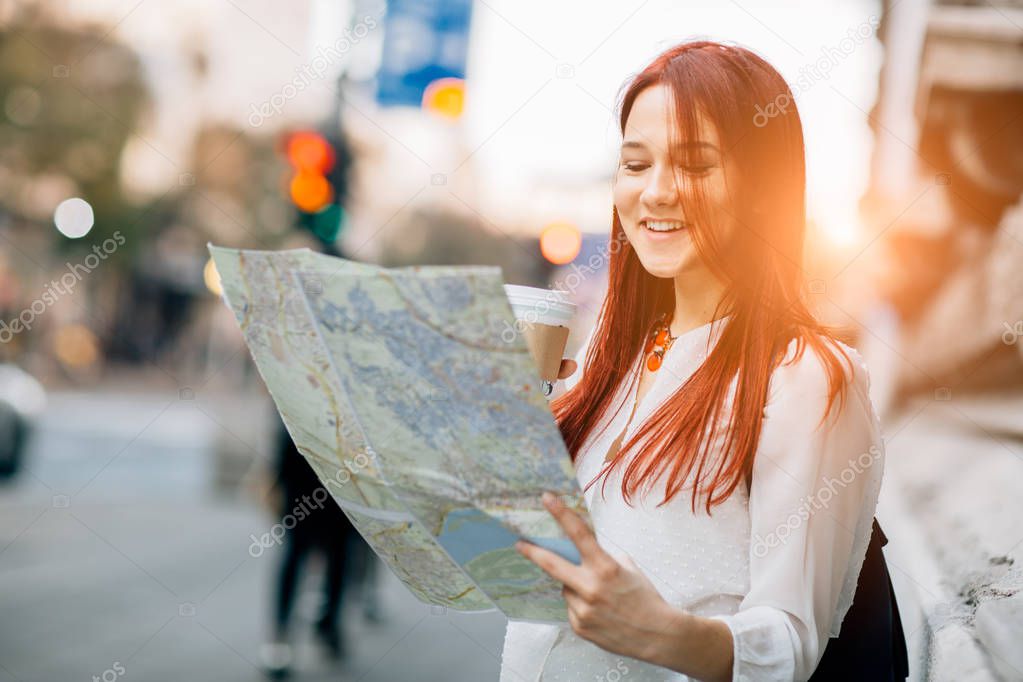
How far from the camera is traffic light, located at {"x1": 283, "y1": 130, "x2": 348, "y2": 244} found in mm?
9477

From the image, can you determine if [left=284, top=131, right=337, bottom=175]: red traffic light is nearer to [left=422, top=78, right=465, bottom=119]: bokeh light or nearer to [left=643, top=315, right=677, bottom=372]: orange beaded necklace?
[left=422, top=78, right=465, bottom=119]: bokeh light

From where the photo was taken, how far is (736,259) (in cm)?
175

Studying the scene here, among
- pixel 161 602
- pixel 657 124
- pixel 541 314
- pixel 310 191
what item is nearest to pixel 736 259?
pixel 657 124

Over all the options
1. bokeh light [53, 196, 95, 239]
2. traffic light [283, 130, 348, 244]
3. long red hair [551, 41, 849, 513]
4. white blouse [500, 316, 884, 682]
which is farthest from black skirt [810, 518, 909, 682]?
bokeh light [53, 196, 95, 239]

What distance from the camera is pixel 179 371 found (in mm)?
43000

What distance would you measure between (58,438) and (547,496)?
20580mm

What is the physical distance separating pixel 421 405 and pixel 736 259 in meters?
0.66

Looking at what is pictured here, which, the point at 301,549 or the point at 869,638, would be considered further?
the point at 301,549

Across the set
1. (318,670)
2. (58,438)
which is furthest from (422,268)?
(58,438)

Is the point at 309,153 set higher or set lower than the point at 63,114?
higher

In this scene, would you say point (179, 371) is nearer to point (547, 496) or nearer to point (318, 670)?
point (318, 670)

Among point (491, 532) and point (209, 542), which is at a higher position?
point (491, 532)

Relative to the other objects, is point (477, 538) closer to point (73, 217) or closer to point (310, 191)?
point (310, 191)

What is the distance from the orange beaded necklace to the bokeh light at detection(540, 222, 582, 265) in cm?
1450
